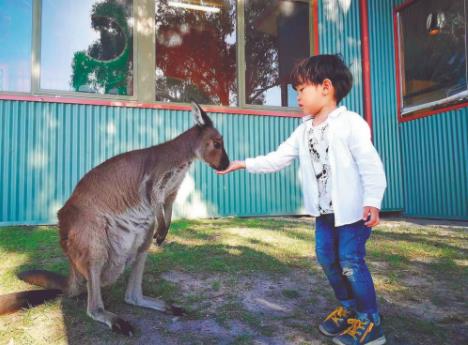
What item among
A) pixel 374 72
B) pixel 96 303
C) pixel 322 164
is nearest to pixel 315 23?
pixel 374 72

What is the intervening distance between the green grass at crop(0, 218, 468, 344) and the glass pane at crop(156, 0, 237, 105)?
8.70 ft

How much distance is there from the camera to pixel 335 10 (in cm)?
691

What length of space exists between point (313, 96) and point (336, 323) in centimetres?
118

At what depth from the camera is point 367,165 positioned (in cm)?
175

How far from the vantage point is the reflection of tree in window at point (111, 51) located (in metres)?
5.73

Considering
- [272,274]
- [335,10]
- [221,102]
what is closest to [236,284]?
[272,274]

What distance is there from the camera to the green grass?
1.88m

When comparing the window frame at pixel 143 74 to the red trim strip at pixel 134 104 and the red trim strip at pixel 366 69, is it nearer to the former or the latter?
the red trim strip at pixel 134 104

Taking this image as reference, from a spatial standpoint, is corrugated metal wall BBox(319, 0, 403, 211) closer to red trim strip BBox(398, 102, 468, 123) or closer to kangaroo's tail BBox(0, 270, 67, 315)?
red trim strip BBox(398, 102, 468, 123)

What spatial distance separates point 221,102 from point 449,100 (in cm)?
376

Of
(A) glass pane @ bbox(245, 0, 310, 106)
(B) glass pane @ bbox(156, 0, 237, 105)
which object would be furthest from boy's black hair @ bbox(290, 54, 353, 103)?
(A) glass pane @ bbox(245, 0, 310, 106)

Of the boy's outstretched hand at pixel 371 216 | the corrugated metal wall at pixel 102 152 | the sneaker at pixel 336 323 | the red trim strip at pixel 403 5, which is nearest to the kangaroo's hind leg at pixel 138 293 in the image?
the sneaker at pixel 336 323

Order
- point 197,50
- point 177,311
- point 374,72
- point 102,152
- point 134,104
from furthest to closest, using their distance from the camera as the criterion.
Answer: point 374,72 < point 197,50 < point 134,104 < point 102,152 < point 177,311

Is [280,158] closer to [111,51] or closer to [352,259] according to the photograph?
[352,259]
